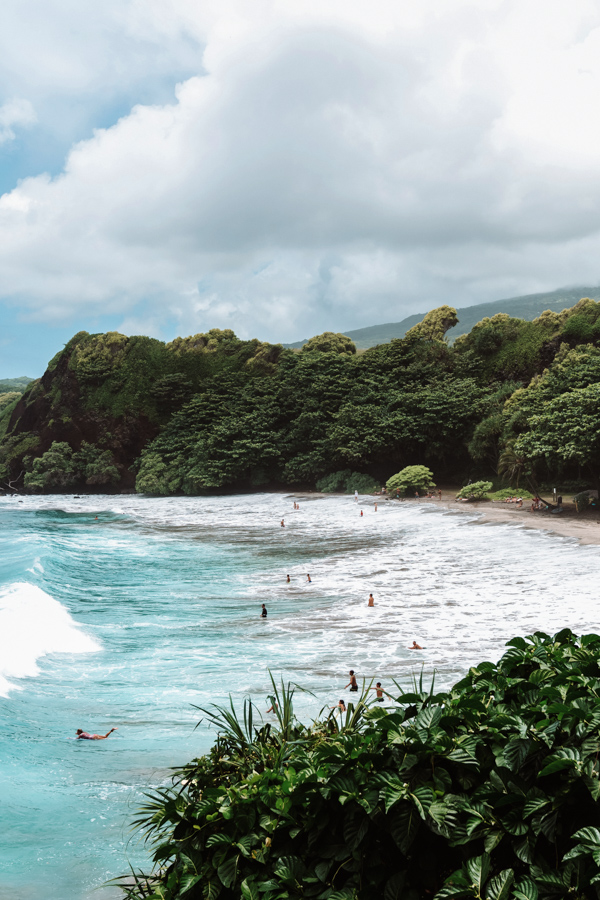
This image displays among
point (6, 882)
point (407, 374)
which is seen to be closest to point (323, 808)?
point (6, 882)

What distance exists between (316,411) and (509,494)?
17.3m

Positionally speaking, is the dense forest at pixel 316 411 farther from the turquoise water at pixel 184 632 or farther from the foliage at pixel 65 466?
the turquoise water at pixel 184 632

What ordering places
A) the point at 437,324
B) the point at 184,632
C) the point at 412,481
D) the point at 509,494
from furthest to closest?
the point at 437,324 → the point at 412,481 → the point at 509,494 → the point at 184,632

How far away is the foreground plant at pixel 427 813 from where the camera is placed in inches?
103

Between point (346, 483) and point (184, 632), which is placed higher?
point (346, 483)

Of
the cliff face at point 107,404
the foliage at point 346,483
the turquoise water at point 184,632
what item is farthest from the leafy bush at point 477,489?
the cliff face at point 107,404

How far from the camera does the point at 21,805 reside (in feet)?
27.5

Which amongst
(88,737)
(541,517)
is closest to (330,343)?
(541,517)

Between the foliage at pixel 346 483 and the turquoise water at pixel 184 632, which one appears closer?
the turquoise water at pixel 184 632

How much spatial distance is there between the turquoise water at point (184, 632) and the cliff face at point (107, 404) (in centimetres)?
2999

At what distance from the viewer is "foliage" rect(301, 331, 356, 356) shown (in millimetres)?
59438

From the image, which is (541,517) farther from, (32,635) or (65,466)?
(65,466)

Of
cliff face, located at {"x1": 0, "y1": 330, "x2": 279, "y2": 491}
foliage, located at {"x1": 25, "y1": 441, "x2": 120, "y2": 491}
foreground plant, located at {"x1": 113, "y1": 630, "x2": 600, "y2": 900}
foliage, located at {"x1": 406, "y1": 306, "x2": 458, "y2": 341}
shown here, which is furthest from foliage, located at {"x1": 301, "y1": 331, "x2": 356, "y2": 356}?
foreground plant, located at {"x1": 113, "y1": 630, "x2": 600, "y2": 900}

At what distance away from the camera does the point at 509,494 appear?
114ft
